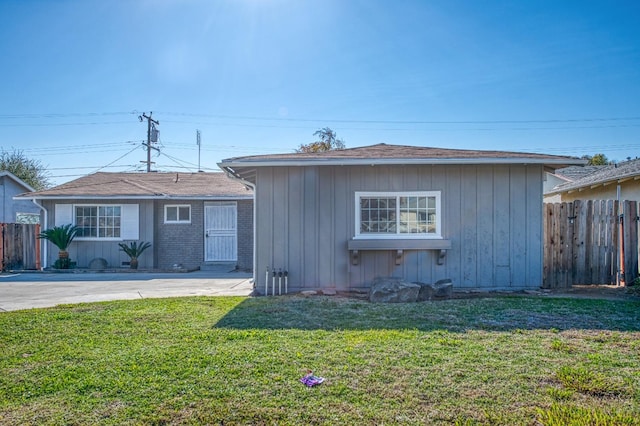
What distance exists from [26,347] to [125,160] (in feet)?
95.3

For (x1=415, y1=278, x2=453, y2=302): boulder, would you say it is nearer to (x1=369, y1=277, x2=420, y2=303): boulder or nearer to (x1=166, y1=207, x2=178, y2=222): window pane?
(x1=369, y1=277, x2=420, y2=303): boulder

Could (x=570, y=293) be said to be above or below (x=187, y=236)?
below

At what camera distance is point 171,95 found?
52.2ft

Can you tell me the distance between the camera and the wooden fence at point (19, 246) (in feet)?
43.5

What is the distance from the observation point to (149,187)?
14.4 m

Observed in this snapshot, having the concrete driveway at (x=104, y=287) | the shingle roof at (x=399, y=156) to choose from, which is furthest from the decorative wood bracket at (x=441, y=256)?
the concrete driveway at (x=104, y=287)

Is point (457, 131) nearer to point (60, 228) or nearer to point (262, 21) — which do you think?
→ point (262, 21)

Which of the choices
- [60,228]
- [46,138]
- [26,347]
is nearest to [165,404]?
[26,347]

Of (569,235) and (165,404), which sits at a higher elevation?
(569,235)

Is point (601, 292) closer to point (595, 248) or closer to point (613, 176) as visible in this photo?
point (595, 248)

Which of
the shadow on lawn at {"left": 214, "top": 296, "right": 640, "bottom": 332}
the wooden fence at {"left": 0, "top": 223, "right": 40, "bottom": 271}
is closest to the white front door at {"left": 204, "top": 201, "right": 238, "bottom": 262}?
the wooden fence at {"left": 0, "top": 223, "right": 40, "bottom": 271}

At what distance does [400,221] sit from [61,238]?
11.0 m

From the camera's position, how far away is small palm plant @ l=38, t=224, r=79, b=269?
12852 mm

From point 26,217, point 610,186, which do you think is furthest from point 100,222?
point 610,186
